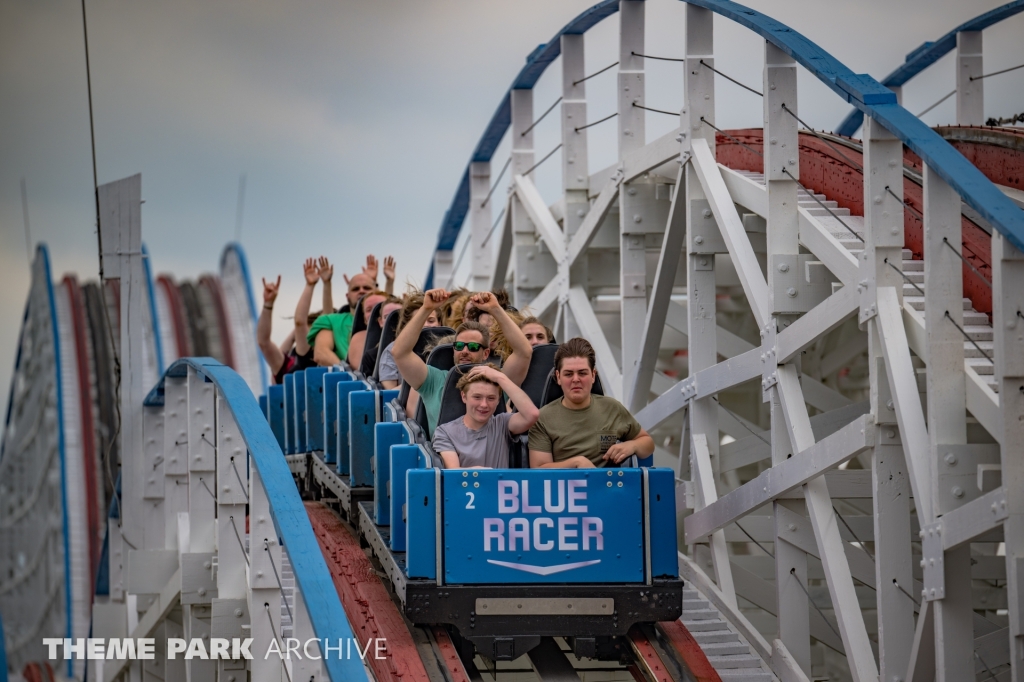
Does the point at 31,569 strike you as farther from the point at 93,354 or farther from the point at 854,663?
the point at 854,663

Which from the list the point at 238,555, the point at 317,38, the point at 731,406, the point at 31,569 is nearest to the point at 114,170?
the point at 317,38

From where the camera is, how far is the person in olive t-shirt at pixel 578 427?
236 inches

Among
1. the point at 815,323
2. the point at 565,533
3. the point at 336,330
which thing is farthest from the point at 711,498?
the point at 336,330

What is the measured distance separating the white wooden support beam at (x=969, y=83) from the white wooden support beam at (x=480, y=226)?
5.23m

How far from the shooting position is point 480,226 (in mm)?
13914

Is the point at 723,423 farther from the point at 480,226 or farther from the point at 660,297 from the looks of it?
the point at 480,226

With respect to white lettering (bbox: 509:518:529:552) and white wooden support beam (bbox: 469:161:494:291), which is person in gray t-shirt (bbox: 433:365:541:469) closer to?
white lettering (bbox: 509:518:529:552)

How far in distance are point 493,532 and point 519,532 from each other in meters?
0.12

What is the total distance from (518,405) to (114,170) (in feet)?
49.7

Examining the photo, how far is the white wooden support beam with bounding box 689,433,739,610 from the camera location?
7.30 m

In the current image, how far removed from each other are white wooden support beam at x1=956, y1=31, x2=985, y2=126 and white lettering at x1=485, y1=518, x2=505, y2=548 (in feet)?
22.9

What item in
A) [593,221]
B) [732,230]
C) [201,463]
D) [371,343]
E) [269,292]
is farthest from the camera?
[593,221]

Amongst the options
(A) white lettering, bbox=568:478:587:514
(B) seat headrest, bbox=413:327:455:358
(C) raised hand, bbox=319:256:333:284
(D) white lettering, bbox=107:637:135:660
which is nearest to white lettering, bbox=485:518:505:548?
(A) white lettering, bbox=568:478:587:514

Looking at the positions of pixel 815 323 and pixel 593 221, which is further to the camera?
pixel 593 221
